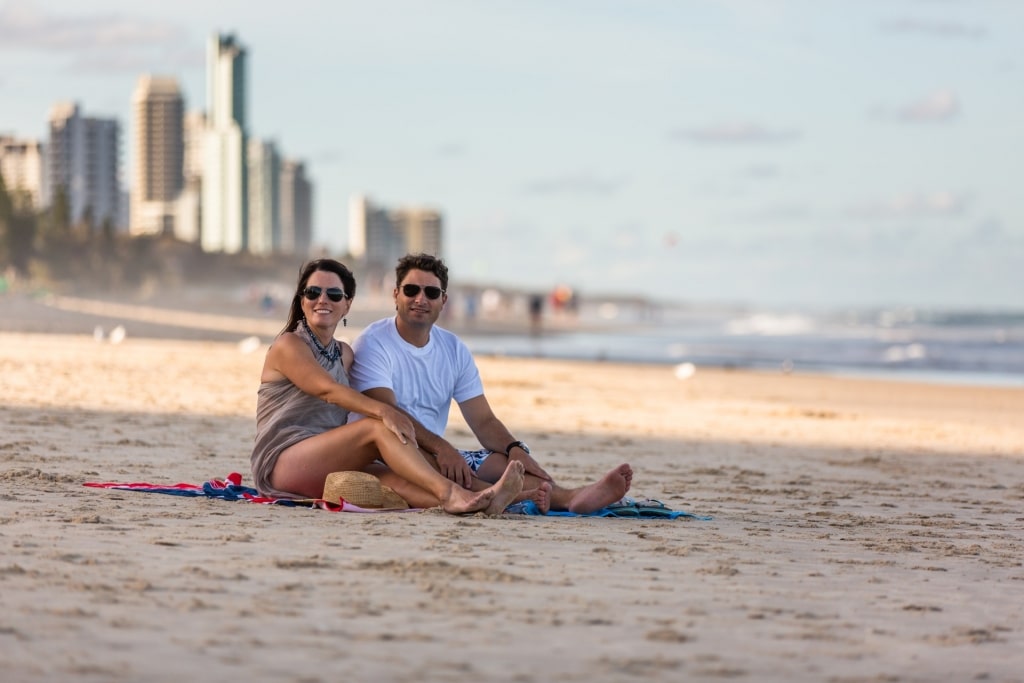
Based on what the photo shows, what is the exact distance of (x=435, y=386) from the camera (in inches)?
250

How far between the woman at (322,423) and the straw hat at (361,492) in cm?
8

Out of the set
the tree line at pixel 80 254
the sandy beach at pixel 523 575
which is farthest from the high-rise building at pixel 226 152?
the sandy beach at pixel 523 575

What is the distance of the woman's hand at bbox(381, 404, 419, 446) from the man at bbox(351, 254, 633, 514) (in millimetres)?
228

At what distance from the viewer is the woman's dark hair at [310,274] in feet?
Answer: 20.3

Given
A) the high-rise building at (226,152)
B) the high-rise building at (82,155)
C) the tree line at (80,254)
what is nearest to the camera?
the tree line at (80,254)

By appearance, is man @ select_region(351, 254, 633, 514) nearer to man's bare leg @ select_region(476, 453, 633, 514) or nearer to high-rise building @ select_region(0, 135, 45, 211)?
man's bare leg @ select_region(476, 453, 633, 514)

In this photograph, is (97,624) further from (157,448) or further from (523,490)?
(157,448)

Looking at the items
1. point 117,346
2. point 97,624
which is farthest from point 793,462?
point 117,346

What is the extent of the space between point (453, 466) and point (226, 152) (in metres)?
188

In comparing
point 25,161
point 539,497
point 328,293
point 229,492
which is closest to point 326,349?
point 328,293

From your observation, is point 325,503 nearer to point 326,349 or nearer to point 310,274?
point 326,349

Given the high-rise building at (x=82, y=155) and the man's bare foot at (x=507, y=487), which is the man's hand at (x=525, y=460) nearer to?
the man's bare foot at (x=507, y=487)

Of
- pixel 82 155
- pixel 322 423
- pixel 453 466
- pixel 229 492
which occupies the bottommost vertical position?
pixel 229 492

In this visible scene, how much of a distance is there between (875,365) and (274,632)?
30.1 meters
